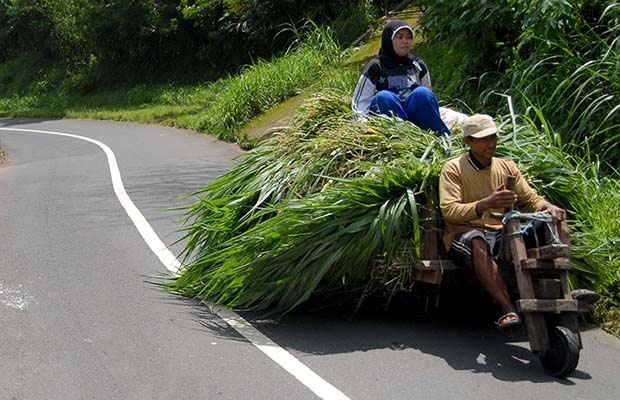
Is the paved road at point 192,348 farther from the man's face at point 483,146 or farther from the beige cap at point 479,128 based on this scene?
the beige cap at point 479,128

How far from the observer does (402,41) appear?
8.04m

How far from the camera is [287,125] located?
8078 millimetres

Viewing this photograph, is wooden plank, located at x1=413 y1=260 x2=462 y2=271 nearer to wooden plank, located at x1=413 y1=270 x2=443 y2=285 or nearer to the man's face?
wooden plank, located at x1=413 y1=270 x2=443 y2=285

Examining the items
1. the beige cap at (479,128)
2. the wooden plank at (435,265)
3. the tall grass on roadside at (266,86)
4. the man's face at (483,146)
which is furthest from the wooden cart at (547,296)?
the tall grass on roadside at (266,86)

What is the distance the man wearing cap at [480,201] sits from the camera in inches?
234

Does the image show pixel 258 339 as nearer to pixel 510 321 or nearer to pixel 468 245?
pixel 468 245

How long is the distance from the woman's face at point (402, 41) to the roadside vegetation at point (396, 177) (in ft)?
2.12

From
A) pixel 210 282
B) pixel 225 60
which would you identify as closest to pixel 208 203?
pixel 210 282

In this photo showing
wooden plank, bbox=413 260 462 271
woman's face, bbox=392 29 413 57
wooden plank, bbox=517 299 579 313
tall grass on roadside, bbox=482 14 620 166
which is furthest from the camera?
tall grass on roadside, bbox=482 14 620 166

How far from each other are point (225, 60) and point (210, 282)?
76.8 ft

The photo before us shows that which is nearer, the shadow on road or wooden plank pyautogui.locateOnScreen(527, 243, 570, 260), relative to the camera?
wooden plank pyautogui.locateOnScreen(527, 243, 570, 260)

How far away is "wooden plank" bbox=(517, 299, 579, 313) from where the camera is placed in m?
5.59

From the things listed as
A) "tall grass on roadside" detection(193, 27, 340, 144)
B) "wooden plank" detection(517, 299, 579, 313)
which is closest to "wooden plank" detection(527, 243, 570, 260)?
"wooden plank" detection(517, 299, 579, 313)

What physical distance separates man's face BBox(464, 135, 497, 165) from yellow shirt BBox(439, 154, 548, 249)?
0.06m
